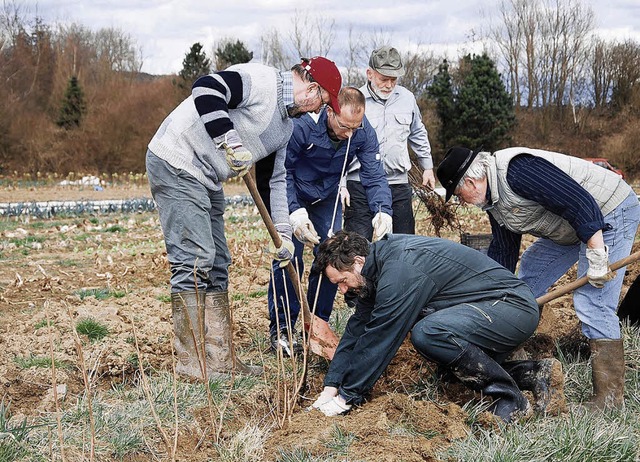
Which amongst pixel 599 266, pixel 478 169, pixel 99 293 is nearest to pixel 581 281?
pixel 599 266

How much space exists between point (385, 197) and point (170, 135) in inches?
65.9

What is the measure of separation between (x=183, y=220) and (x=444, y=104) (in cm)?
2586

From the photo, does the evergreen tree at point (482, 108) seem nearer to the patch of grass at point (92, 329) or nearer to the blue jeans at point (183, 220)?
the patch of grass at point (92, 329)

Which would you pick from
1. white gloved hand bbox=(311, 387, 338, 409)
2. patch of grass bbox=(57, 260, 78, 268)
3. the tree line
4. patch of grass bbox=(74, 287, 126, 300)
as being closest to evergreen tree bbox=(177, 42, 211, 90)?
the tree line

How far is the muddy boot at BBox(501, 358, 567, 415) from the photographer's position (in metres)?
3.45

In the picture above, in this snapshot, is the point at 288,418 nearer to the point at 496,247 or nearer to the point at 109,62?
the point at 496,247

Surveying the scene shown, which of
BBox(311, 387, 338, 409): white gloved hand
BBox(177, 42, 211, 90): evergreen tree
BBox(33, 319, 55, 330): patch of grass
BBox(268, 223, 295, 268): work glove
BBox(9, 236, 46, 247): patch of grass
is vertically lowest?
BBox(9, 236, 46, 247): patch of grass

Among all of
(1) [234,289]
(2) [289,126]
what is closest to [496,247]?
(2) [289,126]

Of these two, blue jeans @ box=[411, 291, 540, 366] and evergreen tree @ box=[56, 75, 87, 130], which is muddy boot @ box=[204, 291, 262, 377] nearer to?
blue jeans @ box=[411, 291, 540, 366]

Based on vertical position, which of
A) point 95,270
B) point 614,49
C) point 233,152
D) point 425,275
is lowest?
point 95,270

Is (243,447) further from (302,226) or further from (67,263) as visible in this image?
(67,263)

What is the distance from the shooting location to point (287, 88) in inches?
151

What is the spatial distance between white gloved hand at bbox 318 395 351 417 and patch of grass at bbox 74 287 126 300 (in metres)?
3.83

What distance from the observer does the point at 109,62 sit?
4350cm
